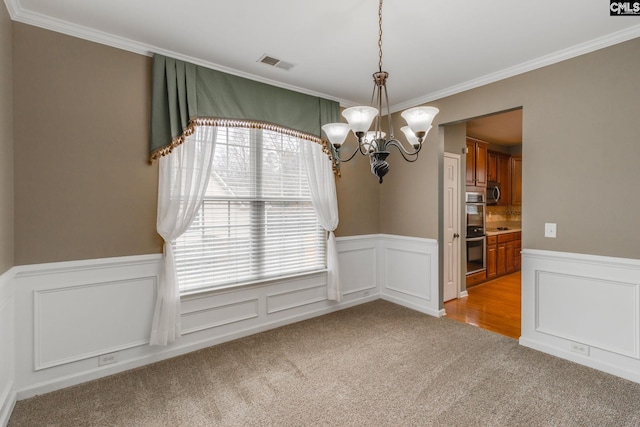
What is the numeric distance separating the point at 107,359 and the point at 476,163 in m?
5.75

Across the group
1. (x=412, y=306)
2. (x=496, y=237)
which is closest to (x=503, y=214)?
(x=496, y=237)

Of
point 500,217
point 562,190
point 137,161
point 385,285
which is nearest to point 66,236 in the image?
point 137,161

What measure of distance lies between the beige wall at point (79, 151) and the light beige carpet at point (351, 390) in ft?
3.56

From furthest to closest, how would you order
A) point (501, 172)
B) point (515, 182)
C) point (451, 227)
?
1. point (515, 182)
2. point (501, 172)
3. point (451, 227)

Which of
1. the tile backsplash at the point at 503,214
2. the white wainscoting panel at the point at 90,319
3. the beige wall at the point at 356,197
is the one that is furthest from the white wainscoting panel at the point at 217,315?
the tile backsplash at the point at 503,214

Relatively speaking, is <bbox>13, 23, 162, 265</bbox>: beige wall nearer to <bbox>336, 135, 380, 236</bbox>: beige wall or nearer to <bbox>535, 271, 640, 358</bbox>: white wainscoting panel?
<bbox>336, 135, 380, 236</bbox>: beige wall

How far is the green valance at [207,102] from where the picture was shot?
277 centimetres

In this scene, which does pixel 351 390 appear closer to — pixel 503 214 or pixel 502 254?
pixel 502 254

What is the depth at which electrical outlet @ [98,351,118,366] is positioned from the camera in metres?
2.59

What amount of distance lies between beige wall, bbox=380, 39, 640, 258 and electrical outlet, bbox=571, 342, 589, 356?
32.4 inches

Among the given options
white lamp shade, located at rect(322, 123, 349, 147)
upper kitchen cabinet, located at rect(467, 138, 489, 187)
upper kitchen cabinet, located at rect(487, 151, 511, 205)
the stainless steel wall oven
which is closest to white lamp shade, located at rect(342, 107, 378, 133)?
white lamp shade, located at rect(322, 123, 349, 147)

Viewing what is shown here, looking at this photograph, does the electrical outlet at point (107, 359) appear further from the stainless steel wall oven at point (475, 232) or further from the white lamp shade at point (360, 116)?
the stainless steel wall oven at point (475, 232)

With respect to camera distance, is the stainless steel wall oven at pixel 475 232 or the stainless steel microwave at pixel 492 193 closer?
the stainless steel wall oven at pixel 475 232

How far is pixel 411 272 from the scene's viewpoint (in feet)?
13.9
